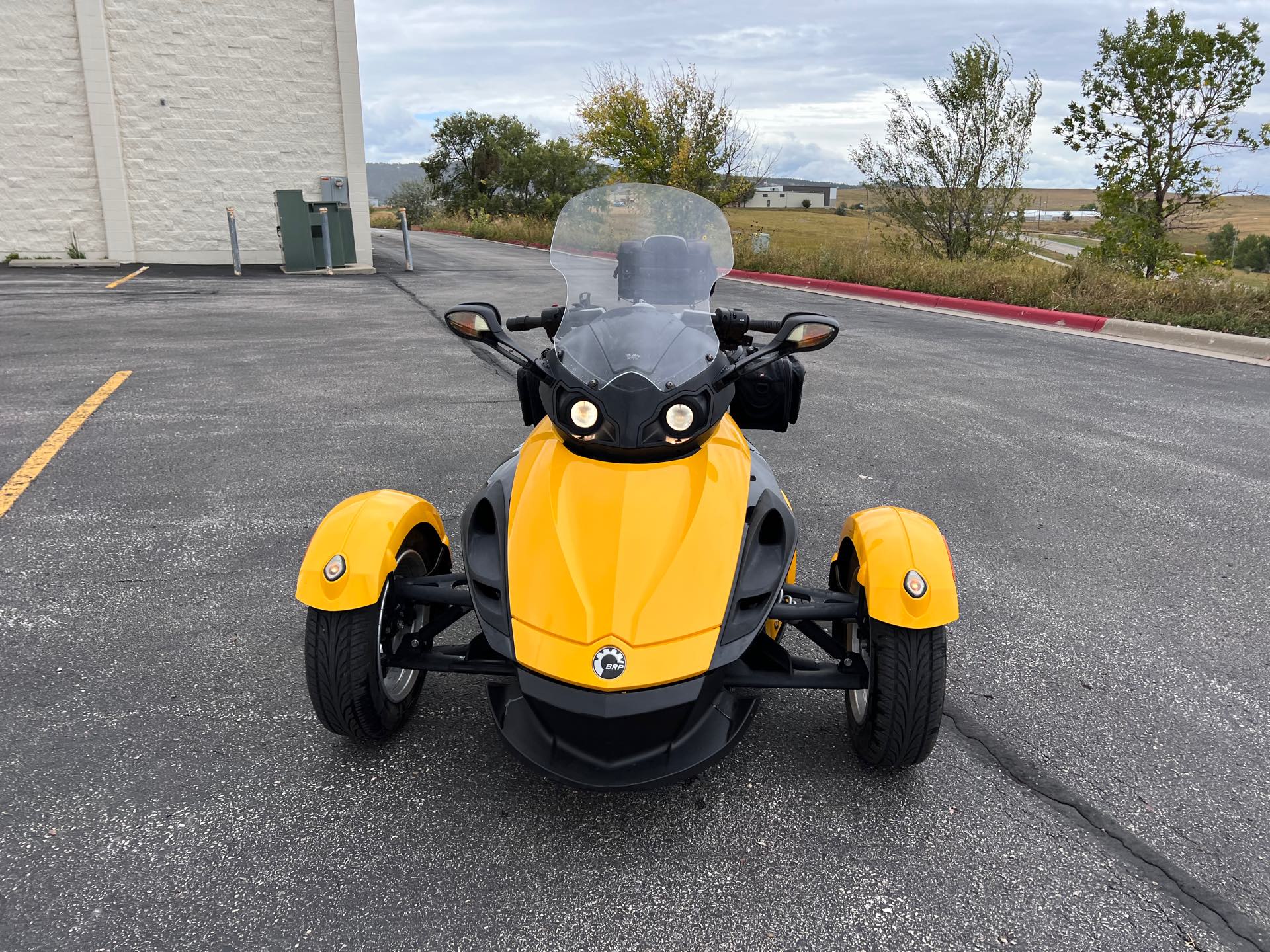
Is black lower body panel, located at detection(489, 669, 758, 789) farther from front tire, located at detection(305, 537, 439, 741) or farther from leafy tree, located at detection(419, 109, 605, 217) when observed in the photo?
leafy tree, located at detection(419, 109, 605, 217)

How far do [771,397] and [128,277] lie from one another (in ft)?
52.3

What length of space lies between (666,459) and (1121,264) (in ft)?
52.1

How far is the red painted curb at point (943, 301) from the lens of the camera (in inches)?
469

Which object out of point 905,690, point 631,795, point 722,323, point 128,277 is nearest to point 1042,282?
point 722,323

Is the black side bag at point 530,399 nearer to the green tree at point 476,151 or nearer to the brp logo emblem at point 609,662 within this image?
the brp logo emblem at point 609,662

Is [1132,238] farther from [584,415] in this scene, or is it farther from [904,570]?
[584,415]

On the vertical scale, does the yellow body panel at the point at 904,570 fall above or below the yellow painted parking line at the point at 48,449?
above

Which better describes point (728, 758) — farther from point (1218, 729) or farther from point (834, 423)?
point (834, 423)

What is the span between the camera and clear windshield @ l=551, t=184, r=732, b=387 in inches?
97.9

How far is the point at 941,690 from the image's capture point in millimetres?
2408

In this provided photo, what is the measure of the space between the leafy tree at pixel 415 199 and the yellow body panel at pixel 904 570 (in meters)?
52.2

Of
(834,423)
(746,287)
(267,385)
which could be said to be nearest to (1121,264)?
(746,287)

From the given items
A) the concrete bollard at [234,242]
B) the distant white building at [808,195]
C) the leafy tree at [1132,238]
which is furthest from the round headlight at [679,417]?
the distant white building at [808,195]

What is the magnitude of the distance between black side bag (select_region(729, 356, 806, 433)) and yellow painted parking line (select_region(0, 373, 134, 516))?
3.85m
